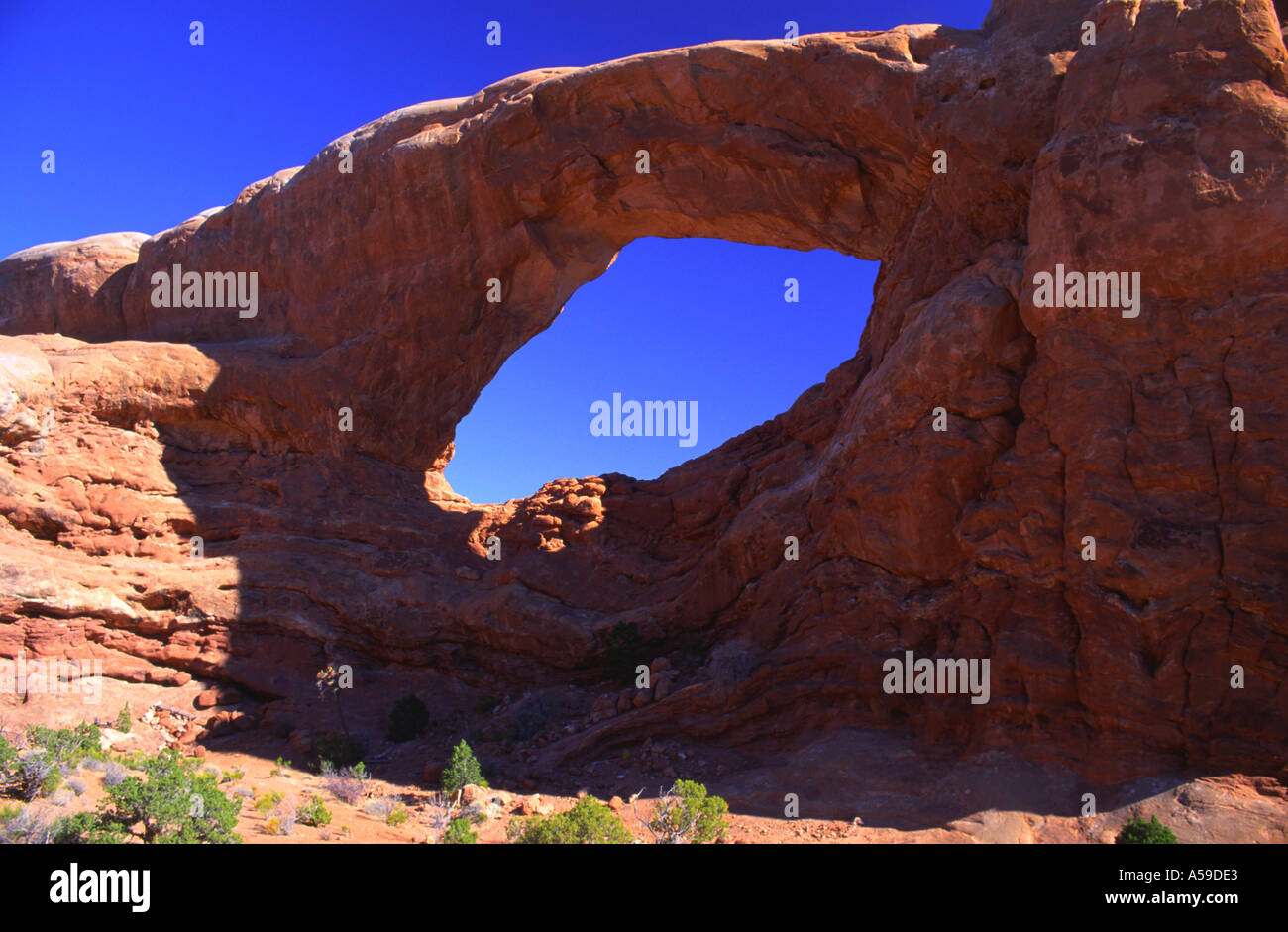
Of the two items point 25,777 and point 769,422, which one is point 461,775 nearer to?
point 25,777

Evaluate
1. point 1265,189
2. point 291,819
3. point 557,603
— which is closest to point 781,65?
point 1265,189

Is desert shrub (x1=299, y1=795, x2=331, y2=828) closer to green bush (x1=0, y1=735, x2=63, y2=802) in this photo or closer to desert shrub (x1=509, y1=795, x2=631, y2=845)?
desert shrub (x1=509, y1=795, x2=631, y2=845)

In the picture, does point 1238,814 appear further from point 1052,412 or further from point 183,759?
point 183,759

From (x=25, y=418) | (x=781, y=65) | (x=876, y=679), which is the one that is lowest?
(x=876, y=679)

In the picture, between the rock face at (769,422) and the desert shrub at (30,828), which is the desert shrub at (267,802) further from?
the rock face at (769,422)

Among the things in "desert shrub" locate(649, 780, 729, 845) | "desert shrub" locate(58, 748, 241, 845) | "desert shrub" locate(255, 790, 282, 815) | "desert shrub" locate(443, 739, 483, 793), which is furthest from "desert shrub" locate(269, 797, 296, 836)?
"desert shrub" locate(649, 780, 729, 845)

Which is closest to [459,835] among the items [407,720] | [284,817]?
[284,817]

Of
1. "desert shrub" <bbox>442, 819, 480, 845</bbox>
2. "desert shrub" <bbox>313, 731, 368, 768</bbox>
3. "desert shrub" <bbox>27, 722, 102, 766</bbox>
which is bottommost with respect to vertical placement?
"desert shrub" <bbox>442, 819, 480, 845</bbox>
